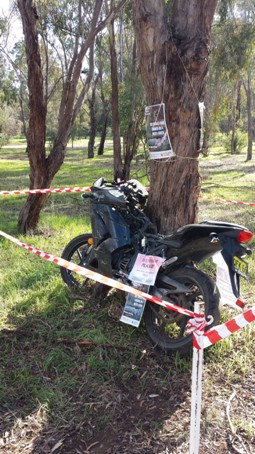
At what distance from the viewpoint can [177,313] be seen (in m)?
3.34

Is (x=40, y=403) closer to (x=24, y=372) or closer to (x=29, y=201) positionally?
(x=24, y=372)

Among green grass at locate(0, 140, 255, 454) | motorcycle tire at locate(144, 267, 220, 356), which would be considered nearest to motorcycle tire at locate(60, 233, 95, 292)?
green grass at locate(0, 140, 255, 454)

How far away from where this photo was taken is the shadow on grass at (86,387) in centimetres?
262

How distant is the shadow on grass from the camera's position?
2.62m

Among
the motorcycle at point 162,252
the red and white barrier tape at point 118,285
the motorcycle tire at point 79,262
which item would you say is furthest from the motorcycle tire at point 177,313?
the motorcycle tire at point 79,262

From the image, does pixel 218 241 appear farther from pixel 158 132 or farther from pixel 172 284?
pixel 158 132

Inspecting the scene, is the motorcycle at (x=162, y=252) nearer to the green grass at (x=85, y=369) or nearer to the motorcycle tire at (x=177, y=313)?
the motorcycle tire at (x=177, y=313)

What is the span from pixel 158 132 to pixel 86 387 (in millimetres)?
2237

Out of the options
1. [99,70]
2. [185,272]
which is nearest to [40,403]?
[185,272]

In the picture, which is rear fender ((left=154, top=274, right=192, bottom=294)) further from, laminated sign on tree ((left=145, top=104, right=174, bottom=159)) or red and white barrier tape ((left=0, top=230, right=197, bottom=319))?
laminated sign on tree ((left=145, top=104, right=174, bottom=159))

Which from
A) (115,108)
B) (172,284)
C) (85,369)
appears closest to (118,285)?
(172,284)

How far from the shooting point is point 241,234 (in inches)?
121

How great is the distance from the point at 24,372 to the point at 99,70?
87.1 feet

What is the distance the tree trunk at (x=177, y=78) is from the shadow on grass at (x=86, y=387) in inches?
49.3
